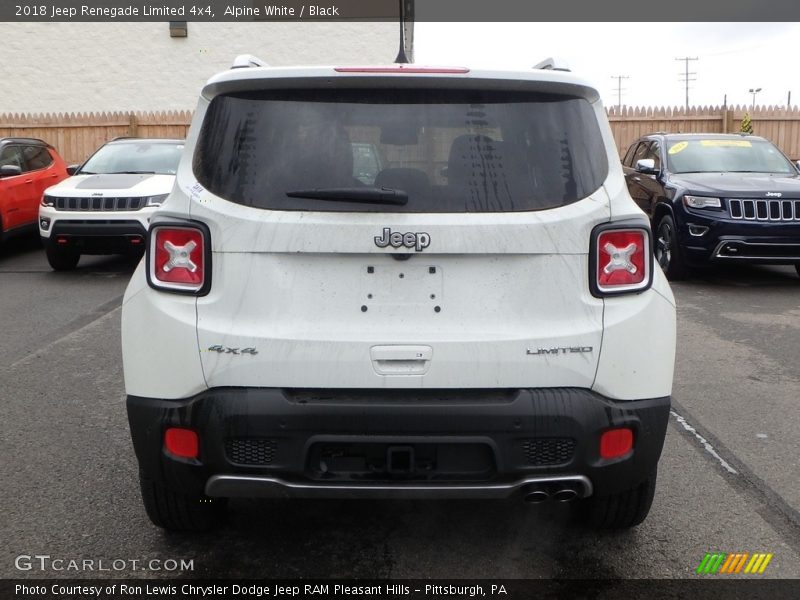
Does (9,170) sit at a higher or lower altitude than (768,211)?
higher

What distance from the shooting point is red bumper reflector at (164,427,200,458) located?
2840 mm

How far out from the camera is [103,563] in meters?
3.21

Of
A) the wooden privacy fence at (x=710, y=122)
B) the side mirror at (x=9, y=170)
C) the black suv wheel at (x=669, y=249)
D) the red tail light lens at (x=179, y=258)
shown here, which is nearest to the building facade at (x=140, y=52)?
the wooden privacy fence at (x=710, y=122)

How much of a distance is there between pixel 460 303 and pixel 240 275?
2.45ft

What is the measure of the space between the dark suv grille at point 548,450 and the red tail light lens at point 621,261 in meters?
0.52

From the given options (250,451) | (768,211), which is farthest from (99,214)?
(250,451)

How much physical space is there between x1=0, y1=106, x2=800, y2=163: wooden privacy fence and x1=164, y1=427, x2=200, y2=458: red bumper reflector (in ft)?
62.8

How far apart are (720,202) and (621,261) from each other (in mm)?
7364

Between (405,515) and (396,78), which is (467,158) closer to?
(396,78)

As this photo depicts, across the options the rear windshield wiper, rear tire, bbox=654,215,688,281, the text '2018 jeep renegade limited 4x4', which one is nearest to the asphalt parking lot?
the text '2018 jeep renegade limited 4x4'

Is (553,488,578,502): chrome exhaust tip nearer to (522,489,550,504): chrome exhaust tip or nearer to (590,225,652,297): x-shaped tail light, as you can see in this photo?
(522,489,550,504): chrome exhaust tip

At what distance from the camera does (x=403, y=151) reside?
284 centimetres

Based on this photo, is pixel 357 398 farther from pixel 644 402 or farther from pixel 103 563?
pixel 103 563

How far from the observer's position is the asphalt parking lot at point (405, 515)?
127 inches
